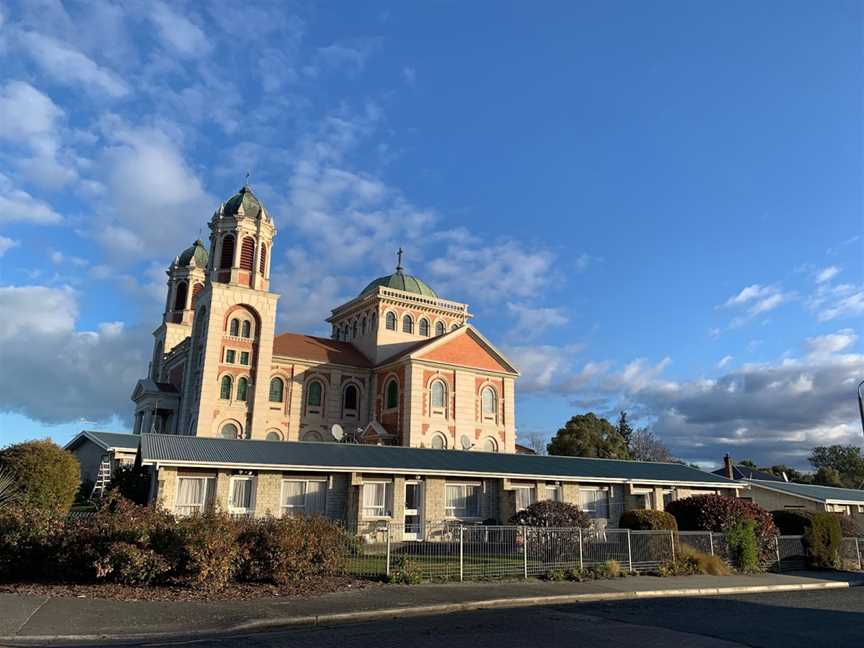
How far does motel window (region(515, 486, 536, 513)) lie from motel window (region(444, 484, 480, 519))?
207 cm

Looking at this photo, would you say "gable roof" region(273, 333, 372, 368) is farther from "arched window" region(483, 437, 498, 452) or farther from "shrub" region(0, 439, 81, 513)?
"shrub" region(0, 439, 81, 513)

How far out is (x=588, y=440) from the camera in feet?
200

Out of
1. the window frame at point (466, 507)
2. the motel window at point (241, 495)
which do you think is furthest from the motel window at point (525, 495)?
the motel window at point (241, 495)

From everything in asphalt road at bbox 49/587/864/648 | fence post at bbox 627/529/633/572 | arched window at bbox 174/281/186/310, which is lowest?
asphalt road at bbox 49/587/864/648

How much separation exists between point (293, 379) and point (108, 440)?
15735mm

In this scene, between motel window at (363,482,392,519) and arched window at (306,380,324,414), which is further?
arched window at (306,380,324,414)

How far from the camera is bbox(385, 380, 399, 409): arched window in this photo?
173 ft

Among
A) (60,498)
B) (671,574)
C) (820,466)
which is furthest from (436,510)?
(820,466)

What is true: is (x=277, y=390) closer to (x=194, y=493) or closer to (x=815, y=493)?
(x=194, y=493)

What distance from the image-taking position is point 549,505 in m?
26.5

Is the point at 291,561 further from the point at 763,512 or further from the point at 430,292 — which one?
the point at 430,292

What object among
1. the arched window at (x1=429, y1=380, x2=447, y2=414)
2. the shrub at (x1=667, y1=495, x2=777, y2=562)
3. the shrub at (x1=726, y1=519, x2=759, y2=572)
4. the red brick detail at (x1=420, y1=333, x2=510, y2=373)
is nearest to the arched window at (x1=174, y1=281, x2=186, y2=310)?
the red brick detail at (x1=420, y1=333, x2=510, y2=373)

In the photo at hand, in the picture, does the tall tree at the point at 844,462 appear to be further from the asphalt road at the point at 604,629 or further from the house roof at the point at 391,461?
the asphalt road at the point at 604,629

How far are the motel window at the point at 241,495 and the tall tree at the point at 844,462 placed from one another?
3320 inches
